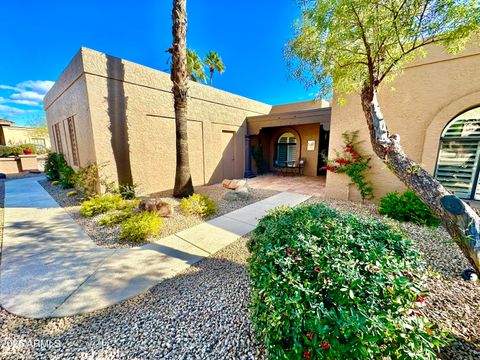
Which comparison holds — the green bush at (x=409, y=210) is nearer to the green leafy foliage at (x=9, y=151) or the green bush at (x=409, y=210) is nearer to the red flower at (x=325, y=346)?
the red flower at (x=325, y=346)

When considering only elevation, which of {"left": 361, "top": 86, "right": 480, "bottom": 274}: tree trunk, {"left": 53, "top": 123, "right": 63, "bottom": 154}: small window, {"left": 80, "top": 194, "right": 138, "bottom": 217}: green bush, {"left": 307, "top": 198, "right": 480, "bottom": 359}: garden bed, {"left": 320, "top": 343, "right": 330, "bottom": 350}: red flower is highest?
{"left": 53, "top": 123, "right": 63, "bottom": 154}: small window

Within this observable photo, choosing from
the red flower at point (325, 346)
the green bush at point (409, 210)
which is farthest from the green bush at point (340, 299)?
the green bush at point (409, 210)

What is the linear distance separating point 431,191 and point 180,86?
20.0ft

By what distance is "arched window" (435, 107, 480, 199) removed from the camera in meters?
4.57

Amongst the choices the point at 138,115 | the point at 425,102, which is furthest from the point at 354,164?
the point at 138,115

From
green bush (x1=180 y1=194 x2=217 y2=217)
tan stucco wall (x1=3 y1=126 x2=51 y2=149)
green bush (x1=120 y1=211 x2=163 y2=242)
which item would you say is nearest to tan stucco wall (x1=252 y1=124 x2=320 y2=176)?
green bush (x1=180 y1=194 x2=217 y2=217)

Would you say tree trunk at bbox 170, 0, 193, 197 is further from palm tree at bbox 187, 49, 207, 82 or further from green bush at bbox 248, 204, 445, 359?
palm tree at bbox 187, 49, 207, 82

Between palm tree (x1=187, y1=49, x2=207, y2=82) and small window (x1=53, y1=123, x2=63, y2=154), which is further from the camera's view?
palm tree (x1=187, y1=49, x2=207, y2=82)

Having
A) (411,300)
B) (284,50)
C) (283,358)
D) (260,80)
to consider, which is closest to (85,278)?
(283,358)

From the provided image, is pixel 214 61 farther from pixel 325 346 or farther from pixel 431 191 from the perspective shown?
pixel 325 346

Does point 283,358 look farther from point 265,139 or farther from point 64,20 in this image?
point 265,139

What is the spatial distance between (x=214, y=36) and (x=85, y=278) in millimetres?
10934

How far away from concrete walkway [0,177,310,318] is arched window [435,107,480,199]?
524 cm

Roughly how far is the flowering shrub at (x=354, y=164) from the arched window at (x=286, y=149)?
18.8 ft
